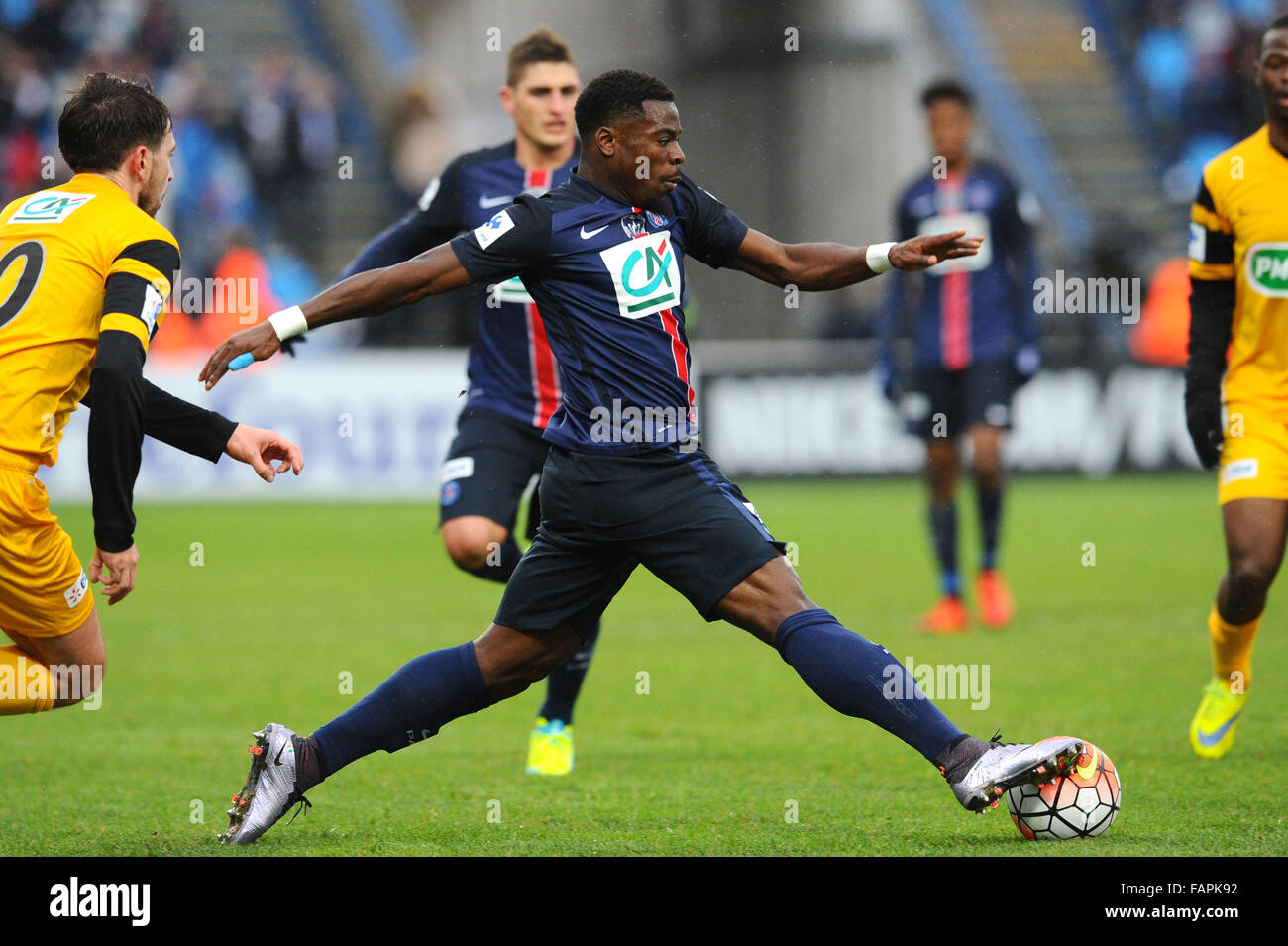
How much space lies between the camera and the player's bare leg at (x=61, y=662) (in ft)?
16.5

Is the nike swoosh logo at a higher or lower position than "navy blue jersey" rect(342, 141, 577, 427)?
lower

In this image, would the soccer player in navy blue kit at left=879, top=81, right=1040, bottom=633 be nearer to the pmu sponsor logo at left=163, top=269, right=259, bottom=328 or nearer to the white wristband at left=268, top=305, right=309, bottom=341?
the white wristband at left=268, top=305, right=309, bottom=341

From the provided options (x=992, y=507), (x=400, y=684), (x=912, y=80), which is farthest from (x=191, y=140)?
(x=400, y=684)

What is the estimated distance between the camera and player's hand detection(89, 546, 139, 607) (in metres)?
4.62

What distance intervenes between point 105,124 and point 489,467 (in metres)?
2.08

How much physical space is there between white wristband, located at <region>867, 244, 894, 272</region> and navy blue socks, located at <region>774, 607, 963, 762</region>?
1.13 m

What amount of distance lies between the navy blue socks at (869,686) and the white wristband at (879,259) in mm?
1132

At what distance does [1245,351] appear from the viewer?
6172mm

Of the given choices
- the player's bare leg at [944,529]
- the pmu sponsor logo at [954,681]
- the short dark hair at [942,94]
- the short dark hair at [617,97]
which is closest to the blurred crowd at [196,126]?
the short dark hair at [942,94]

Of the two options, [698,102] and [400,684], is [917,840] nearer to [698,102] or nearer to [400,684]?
[400,684]

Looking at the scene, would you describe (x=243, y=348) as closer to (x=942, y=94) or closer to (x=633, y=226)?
(x=633, y=226)
